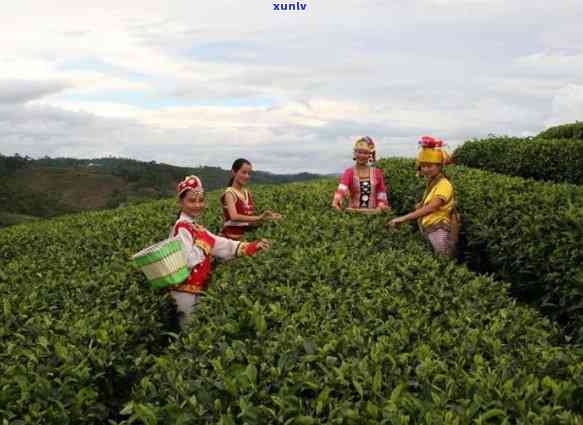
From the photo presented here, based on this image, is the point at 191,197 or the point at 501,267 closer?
the point at 191,197

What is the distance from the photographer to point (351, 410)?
3160mm

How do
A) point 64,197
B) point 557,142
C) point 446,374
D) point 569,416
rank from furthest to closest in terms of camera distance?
point 64,197 → point 557,142 → point 446,374 → point 569,416

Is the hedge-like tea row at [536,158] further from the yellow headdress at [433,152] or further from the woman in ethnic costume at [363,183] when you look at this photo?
the yellow headdress at [433,152]

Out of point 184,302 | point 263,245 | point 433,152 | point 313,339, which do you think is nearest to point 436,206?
point 433,152

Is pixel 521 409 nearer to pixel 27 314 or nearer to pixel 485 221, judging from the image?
pixel 27 314

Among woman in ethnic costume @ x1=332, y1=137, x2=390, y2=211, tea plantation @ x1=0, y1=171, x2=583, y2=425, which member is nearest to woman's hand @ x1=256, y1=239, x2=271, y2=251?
tea plantation @ x1=0, y1=171, x2=583, y2=425

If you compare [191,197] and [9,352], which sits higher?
[191,197]

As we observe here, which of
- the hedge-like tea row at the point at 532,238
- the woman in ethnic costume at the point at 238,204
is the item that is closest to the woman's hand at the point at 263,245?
the woman in ethnic costume at the point at 238,204

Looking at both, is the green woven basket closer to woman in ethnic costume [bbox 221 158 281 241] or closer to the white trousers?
the white trousers

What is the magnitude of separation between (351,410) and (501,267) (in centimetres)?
632

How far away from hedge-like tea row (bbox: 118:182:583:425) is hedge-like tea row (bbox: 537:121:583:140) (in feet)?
60.7

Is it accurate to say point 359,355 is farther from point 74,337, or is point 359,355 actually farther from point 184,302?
point 184,302

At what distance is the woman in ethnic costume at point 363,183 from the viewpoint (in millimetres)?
8820

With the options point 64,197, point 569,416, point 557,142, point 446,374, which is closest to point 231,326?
point 446,374
